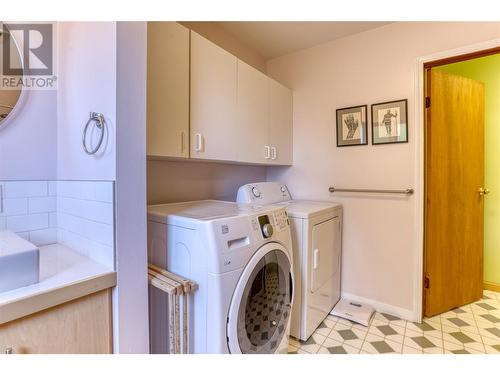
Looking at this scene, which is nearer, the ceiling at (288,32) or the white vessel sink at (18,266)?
the white vessel sink at (18,266)

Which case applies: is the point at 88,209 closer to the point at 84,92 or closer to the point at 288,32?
the point at 84,92

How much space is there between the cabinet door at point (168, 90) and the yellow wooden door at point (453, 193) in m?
1.85

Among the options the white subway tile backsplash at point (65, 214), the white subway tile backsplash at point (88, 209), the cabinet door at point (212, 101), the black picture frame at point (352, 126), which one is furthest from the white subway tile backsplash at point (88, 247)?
the black picture frame at point (352, 126)

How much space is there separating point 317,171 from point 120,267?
1943 mm

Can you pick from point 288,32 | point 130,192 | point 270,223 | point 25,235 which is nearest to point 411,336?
point 270,223

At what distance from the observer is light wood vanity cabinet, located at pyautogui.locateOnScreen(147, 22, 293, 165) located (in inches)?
55.4

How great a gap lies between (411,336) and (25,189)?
2.56m

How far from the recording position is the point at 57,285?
2.74 feet

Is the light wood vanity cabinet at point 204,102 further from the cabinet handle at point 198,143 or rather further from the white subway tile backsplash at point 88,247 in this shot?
the white subway tile backsplash at point 88,247

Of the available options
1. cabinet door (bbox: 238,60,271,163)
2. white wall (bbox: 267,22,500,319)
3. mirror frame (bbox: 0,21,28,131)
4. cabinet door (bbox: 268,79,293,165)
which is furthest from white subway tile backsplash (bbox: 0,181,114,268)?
white wall (bbox: 267,22,500,319)

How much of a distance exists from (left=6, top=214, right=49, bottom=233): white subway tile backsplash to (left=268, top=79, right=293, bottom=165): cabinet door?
1674mm

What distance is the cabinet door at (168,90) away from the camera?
1.38 m
